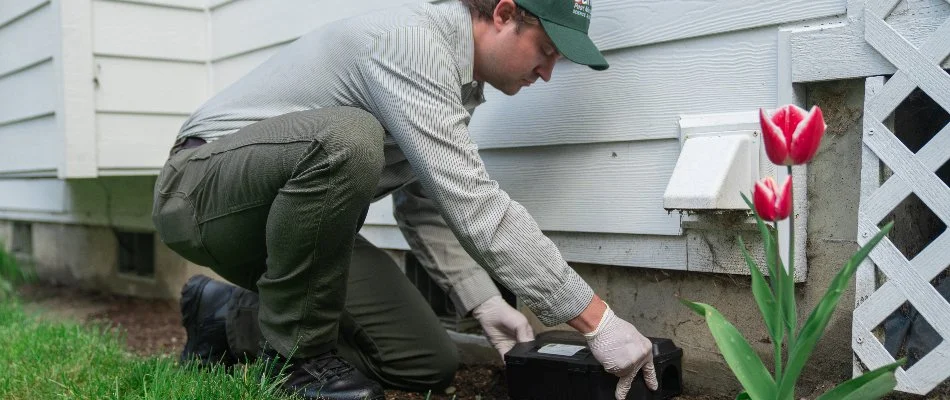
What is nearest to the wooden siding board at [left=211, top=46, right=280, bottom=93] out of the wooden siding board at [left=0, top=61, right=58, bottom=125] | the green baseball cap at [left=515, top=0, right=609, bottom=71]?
the wooden siding board at [left=0, top=61, right=58, bottom=125]

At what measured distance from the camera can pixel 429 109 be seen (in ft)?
6.04

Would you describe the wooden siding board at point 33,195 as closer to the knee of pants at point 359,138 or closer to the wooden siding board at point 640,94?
the wooden siding board at point 640,94

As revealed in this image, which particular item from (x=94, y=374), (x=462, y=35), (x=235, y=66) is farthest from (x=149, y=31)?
(x=462, y=35)

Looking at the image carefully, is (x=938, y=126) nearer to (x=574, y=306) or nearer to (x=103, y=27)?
(x=574, y=306)

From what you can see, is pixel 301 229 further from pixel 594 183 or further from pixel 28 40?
pixel 28 40

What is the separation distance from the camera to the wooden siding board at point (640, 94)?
6.34 ft

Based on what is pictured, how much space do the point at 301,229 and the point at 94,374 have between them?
2.51 feet

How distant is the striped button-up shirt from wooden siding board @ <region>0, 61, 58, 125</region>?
57.7 inches

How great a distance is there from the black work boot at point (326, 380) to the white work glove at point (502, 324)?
0.37 meters

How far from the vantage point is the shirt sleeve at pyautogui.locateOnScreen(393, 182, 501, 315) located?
7.63 ft

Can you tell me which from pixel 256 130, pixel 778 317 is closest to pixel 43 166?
pixel 256 130

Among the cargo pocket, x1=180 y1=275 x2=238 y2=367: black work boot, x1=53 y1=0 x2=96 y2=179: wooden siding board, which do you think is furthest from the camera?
x1=53 y1=0 x2=96 y2=179: wooden siding board

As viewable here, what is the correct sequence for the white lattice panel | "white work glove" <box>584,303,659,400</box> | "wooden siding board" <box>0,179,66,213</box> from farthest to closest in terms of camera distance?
1. "wooden siding board" <box>0,179,66,213</box>
2. "white work glove" <box>584,303,659,400</box>
3. the white lattice panel

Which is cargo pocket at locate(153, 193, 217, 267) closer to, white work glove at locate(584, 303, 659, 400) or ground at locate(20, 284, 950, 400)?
ground at locate(20, 284, 950, 400)
